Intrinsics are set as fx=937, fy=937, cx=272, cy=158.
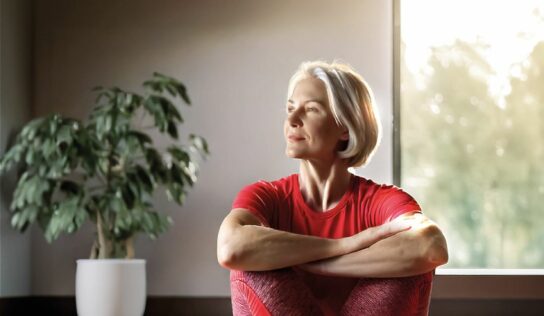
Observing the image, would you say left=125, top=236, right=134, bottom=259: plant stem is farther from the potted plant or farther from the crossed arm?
the crossed arm

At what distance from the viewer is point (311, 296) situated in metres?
2.04

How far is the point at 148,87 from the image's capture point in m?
4.78

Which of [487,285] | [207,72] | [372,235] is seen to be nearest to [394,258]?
[372,235]

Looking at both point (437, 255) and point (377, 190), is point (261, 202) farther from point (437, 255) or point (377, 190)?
point (437, 255)

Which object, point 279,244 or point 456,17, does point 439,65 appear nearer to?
point 456,17

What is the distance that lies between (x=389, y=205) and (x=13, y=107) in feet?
9.16

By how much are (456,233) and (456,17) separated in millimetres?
1117

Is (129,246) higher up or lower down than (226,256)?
lower down

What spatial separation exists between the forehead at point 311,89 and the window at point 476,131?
2.52 metres

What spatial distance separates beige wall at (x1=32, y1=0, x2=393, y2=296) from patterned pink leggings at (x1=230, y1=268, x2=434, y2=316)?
105 inches

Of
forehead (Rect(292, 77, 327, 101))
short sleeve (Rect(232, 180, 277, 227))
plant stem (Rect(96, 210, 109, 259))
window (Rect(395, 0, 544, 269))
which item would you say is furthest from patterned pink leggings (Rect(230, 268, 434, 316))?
window (Rect(395, 0, 544, 269))

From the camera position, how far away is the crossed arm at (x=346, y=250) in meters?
2.05

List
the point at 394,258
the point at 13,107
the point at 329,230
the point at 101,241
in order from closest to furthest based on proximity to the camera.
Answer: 1. the point at 394,258
2. the point at 329,230
3. the point at 101,241
4. the point at 13,107

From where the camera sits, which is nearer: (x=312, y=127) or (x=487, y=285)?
(x=312, y=127)
